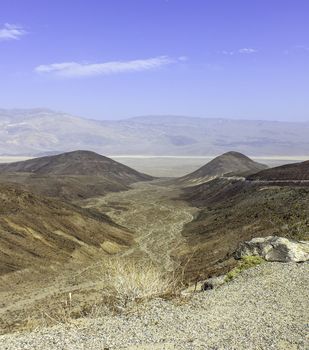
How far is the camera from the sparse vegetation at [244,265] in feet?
92.3

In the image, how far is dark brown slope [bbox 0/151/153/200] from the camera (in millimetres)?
121438

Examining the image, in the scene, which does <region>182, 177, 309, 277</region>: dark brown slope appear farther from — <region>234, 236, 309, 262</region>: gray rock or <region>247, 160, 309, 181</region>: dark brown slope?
<region>247, 160, 309, 181</region>: dark brown slope

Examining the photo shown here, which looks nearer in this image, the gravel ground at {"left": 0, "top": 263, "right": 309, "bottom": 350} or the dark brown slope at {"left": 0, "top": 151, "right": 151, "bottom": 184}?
the gravel ground at {"left": 0, "top": 263, "right": 309, "bottom": 350}

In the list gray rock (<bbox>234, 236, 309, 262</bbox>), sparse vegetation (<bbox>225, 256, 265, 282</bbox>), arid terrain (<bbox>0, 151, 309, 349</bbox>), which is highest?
gray rock (<bbox>234, 236, 309, 262</bbox>)

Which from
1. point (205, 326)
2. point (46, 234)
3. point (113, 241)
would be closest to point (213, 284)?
point (205, 326)

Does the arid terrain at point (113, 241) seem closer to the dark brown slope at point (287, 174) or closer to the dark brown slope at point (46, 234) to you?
the dark brown slope at point (46, 234)

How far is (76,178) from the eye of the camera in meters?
143

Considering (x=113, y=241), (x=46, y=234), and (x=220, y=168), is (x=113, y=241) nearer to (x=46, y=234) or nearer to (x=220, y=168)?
(x=46, y=234)

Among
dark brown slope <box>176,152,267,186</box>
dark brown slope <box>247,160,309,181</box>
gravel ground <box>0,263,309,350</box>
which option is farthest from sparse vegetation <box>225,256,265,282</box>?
dark brown slope <box>176,152,267,186</box>

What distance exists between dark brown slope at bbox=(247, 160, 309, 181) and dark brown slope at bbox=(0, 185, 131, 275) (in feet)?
125

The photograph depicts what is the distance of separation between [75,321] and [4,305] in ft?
60.8

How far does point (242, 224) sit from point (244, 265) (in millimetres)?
32826

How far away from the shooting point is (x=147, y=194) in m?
126

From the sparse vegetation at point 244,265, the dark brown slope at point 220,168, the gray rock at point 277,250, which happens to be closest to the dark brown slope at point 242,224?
the gray rock at point 277,250
